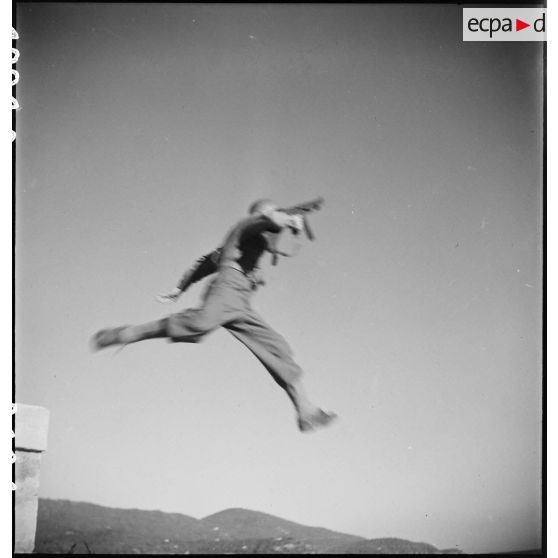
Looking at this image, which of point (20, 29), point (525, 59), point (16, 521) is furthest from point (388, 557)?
point (20, 29)

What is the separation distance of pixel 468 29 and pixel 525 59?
0.33 m

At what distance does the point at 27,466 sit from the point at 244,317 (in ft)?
4.24

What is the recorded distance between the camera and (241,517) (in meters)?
3.67

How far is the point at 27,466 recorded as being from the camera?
11.6 ft

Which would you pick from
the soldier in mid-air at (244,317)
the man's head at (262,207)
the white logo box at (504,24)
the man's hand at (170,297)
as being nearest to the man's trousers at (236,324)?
the soldier in mid-air at (244,317)

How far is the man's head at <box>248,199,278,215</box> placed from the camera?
3736 millimetres

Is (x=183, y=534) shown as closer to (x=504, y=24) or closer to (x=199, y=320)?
(x=199, y=320)

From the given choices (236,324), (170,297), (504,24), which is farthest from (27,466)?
(504,24)

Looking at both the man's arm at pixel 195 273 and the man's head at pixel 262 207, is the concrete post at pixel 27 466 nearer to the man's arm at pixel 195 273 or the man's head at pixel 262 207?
the man's arm at pixel 195 273

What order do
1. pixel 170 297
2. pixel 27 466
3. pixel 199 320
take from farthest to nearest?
pixel 170 297 → pixel 199 320 → pixel 27 466

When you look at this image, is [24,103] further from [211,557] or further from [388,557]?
[388,557]

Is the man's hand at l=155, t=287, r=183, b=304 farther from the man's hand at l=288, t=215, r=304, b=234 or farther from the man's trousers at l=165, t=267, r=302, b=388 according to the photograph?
the man's hand at l=288, t=215, r=304, b=234

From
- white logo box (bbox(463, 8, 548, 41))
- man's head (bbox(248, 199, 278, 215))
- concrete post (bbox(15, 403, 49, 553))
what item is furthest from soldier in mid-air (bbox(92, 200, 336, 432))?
white logo box (bbox(463, 8, 548, 41))

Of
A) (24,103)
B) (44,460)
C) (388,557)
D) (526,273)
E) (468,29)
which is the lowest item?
(388,557)
